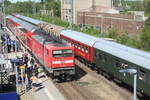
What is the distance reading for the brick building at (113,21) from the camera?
163ft

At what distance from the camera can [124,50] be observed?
73.6 feet

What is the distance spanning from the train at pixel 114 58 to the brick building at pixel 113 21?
17.7 meters

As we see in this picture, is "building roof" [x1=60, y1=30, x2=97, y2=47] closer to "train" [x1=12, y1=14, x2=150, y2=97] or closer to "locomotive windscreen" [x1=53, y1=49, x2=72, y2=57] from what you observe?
"train" [x1=12, y1=14, x2=150, y2=97]

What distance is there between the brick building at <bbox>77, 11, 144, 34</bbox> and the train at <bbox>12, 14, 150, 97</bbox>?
1774 cm

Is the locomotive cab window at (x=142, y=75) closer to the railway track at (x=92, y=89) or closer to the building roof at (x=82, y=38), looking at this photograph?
the railway track at (x=92, y=89)

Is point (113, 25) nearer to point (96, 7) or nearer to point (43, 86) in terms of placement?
Answer: point (96, 7)

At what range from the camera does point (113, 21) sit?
5934cm

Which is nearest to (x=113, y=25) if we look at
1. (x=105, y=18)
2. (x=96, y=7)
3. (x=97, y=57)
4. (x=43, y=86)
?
(x=105, y=18)

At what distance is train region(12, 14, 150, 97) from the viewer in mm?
18656

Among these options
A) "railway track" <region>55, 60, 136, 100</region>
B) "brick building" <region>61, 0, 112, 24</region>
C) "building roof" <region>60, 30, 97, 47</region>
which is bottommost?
"railway track" <region>55, 60, 136, 100</region>

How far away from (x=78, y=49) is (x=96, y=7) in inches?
2179

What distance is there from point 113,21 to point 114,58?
1467 inches

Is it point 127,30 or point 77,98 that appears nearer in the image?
point 77,98

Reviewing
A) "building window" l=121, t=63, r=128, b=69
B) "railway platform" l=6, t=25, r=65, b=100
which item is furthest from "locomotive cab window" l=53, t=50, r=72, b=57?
"building window" l=121, t=63, r=128, b=69
